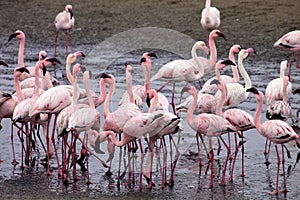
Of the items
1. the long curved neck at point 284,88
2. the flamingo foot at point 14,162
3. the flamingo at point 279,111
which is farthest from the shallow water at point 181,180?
the long curved neck at point 284,88

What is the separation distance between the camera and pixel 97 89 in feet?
38.1

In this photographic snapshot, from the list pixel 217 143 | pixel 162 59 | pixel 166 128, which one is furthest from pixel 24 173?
pixel 162 59

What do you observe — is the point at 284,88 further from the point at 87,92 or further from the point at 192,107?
the point at 87,92

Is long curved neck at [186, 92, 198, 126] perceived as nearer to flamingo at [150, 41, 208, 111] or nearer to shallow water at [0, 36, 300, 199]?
shallow water at [0, 36, 300, 199]

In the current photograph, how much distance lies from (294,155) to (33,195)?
9.58ft

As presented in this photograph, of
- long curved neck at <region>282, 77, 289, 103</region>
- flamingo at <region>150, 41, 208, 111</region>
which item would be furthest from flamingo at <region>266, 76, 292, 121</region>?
flamingo at <region>150, 41, 208, 111</region>

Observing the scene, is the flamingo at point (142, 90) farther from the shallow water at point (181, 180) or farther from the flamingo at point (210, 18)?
the flamingo at point (210, 18)

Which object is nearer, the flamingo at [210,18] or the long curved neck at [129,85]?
the long curved neck at [129,85]

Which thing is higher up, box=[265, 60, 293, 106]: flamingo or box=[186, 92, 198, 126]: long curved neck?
box=[265, 60, 293, 106]: flamingo

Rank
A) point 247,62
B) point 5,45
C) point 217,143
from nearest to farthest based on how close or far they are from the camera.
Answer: point 217,143, point 247,62, point 5,45

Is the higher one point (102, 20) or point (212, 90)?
point (102, 20)

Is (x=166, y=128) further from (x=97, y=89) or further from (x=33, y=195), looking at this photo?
(x=97, y=89)

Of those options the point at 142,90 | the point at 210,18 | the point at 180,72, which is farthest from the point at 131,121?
the point at 210,18

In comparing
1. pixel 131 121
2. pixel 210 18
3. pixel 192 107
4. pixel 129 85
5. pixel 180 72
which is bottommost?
pixel 131 121
